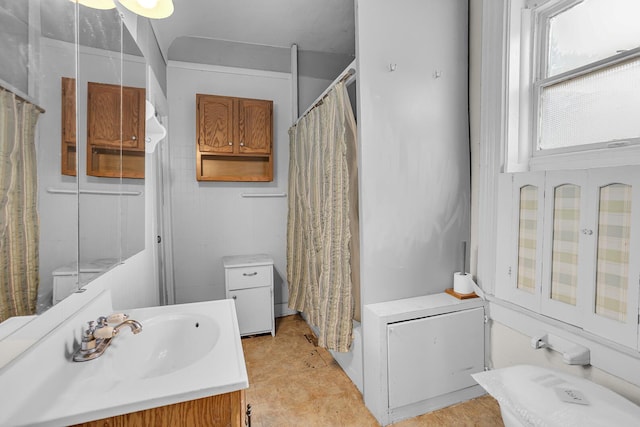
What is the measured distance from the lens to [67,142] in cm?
84

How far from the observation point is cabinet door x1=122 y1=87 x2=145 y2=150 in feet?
4.43

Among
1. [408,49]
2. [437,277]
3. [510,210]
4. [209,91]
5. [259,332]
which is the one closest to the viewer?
[510,210]

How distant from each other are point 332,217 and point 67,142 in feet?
4.36

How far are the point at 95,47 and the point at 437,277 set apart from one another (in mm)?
1986

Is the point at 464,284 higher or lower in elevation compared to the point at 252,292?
higher

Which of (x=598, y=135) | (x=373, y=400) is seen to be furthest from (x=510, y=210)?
(x=373, y=400)

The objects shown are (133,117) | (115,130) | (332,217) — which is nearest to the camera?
(115,130)

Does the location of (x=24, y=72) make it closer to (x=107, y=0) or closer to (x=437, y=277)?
(x=107, y=0)

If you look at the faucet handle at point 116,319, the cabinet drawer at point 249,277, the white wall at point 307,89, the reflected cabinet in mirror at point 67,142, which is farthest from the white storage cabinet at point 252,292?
the white wall at point 307,89

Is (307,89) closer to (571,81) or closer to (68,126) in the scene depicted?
(571,81)

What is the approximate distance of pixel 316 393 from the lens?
1.83 metres

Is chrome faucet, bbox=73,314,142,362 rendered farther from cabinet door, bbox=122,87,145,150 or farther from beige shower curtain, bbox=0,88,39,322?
cabinet door, bbox=122,87,145,150

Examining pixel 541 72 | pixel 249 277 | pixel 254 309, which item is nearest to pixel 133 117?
pixel 249 277

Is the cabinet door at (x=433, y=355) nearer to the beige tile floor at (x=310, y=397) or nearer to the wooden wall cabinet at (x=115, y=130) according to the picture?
the beige tile floor at (x=310, y=397)
